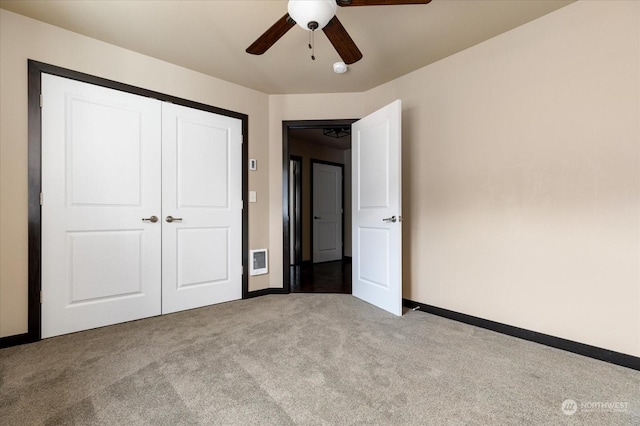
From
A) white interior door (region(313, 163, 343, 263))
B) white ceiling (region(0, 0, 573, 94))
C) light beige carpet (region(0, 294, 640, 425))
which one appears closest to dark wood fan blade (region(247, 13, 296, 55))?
white ceiling (region(0, 0, 573, 94))

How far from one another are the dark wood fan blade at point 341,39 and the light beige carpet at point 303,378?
6.57 ft

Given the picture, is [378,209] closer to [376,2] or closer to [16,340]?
[376,2]

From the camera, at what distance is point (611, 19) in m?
1.86

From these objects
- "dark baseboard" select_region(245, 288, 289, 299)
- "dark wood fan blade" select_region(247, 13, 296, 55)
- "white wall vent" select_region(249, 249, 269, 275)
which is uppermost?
"dark wood fan blade" select_region(247, 13, 296, 55)

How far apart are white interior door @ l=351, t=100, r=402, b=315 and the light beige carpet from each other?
50cm

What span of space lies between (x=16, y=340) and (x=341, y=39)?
3045 millimetres

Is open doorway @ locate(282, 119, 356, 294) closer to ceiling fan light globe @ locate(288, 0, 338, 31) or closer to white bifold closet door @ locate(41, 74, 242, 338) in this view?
white bifold closet door @ locate(41, 74, 242, 338)

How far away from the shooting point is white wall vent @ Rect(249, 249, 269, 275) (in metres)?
3.33

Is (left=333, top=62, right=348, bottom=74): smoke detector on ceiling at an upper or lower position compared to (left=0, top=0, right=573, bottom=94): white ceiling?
lower

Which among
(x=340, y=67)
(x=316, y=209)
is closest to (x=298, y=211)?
(x=316, y=209)

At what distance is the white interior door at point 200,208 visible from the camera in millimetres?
2793

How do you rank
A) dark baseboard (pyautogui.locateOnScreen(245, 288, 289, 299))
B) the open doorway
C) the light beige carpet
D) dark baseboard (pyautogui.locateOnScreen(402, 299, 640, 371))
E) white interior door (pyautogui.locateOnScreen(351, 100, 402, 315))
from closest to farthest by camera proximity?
the light beige carpet, dark baseboard (pyautogui.locateOnScreen(402, 299, 640, 371)), white interior door (pyautogui.locateOnScreen(351, 100, 402, 315)), dark baseboard (pyautogui.locateOnScreen(245, 288, 289, 299)), the open doorway

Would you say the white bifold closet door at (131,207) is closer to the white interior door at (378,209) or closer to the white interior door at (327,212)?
the white interior door at (378,209)

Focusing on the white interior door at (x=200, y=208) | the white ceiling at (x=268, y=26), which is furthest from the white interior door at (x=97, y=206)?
the white ceiling at (x=268, y=26)
